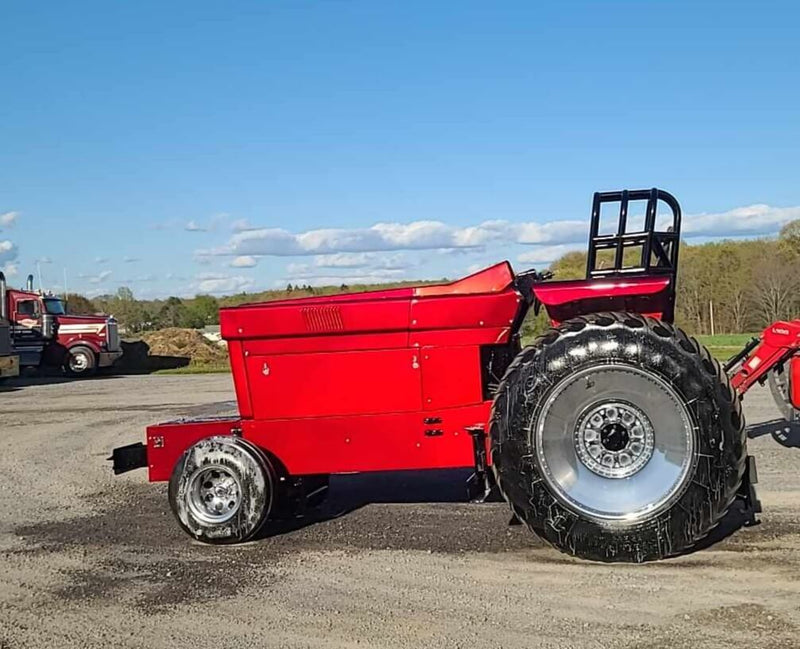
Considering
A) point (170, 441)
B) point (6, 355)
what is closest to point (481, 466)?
point (170, 441)

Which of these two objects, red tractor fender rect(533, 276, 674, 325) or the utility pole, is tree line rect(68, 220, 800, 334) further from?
red tractor fender rect(533, 276, 674, 325)

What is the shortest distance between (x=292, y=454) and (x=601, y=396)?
2150mm

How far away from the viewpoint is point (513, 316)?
6.21 metres

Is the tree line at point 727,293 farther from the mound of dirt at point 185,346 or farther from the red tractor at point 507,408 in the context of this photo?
the red tractor at point 507,408

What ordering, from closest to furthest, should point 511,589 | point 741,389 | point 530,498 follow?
1. point 511,589
2. point 530,498
3. point 741,389

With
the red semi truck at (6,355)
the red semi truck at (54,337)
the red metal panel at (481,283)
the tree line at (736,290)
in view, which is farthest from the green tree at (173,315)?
the red metal panel at (481,283)

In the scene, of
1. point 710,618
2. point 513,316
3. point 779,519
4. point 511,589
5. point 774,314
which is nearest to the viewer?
point 710,618

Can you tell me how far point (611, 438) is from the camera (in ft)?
18.8

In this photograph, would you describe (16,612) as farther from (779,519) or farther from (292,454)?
(779,519)

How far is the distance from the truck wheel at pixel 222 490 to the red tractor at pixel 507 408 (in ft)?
0.03

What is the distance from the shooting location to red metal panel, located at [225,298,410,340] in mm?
6188

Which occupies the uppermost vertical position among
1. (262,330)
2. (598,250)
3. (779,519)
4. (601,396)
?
(598,250)

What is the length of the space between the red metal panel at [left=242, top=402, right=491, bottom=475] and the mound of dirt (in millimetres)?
24093

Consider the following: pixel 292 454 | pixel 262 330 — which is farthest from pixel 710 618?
pixel 262 330
